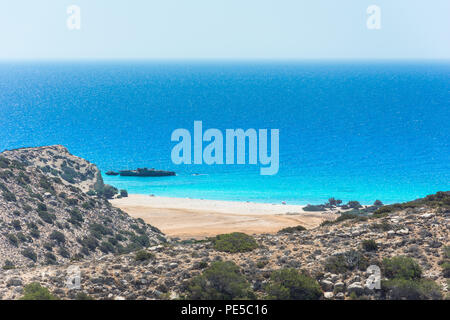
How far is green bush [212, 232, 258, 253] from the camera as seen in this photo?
875 inches

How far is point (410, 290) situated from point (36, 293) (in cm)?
1152

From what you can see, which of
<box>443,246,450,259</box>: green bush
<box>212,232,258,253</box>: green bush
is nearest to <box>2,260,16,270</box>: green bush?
<box>212,232,258,253</box>: green bush

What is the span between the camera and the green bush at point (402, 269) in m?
18.4

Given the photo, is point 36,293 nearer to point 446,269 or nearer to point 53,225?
point 446,269

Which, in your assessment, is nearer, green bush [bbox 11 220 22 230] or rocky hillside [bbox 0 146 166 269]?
rocky hillside [bbox 0 146 166 269]

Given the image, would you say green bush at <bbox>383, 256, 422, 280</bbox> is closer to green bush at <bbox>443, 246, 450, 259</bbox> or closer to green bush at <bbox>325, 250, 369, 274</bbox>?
green bush at <bbox>325, 250, 369, 274</bbox>

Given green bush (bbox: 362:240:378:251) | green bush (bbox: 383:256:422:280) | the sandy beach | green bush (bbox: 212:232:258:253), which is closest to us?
green bush (bbox: 383:256:422:280)

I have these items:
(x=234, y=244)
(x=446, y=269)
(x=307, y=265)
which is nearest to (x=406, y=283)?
(x=446, y=269)

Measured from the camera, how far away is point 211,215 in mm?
50750

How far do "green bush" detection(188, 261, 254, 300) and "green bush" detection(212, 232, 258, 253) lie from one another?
3.15 meters

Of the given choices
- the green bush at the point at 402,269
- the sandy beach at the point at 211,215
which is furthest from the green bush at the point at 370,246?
the sandy beach at the point at 211,215

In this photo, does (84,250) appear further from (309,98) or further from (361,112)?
(309,98)

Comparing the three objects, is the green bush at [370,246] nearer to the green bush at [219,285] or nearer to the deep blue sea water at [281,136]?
the green bush at [219,285]
